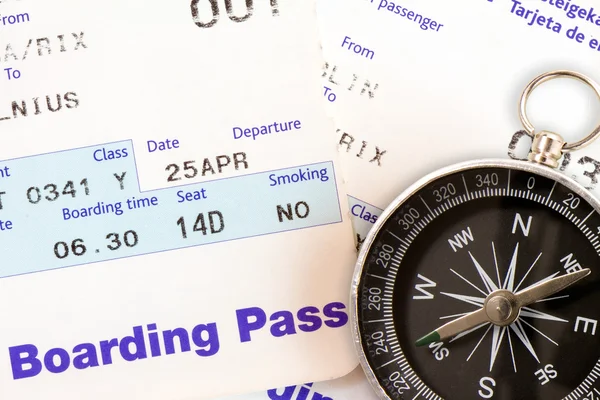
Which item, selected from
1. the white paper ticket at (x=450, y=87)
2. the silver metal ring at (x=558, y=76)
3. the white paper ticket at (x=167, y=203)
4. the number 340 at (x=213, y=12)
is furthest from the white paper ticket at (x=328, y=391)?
the number 340 at (x=213, y=12)

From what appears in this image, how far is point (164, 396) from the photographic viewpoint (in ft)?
3.24

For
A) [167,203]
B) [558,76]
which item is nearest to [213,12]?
[167,203]

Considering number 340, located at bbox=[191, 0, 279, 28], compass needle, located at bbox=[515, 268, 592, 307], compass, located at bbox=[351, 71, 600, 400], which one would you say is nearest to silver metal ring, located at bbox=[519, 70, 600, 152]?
compass, located at bbox=[351, 71, 600, 400]

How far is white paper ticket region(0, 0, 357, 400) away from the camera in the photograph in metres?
0.98

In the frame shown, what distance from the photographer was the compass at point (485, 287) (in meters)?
0.90

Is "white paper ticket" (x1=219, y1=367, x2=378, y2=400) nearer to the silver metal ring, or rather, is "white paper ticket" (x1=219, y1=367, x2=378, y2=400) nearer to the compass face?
the compass face

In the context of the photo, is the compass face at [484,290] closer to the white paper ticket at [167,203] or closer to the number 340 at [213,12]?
the white paper ticket at [167,203]

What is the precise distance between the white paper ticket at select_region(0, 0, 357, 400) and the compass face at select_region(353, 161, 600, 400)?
2.6 inches

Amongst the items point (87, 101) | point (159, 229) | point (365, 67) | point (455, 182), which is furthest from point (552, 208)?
point (87, 101)

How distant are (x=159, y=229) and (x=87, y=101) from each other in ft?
0.63

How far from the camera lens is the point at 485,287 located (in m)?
0.92

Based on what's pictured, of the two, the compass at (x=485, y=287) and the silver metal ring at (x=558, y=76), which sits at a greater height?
the silver metal ring at (x=558, y=76)

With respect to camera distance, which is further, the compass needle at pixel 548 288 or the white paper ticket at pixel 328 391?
the white paper ticket at pixel 328 391

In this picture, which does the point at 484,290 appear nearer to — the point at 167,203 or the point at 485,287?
the point at 485,287
